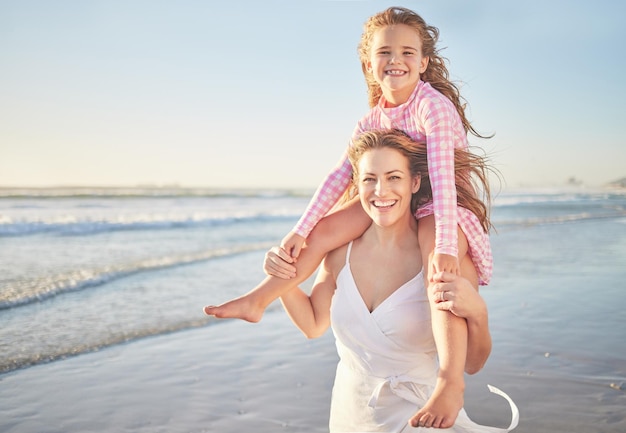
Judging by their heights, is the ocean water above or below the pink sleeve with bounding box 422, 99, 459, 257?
below

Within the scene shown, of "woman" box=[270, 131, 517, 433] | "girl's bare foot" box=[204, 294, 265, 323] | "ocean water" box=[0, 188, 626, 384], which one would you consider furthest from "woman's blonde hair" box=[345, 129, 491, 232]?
"ocean water" box=[0, 188, 626, 384]

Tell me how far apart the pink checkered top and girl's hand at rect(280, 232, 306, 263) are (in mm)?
35

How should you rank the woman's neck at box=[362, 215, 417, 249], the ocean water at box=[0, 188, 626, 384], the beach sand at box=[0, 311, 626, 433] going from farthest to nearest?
the ocean water at box=[0, 188, 626, 384], the beach sand at box=[0, 311, 626, 433], the woman's neck at box=[362, 215, 417, 249]

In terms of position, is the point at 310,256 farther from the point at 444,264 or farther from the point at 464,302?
the point at 464,302

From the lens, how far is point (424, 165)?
3377 mm

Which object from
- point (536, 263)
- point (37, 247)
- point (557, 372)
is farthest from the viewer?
point (37, 247)

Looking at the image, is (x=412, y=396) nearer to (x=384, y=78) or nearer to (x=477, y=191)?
(x=477, y=191)

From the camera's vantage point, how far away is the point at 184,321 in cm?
783

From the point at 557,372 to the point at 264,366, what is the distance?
264 cm

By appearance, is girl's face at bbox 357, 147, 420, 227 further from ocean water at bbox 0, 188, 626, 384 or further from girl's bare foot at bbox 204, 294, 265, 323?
ocean water at bbox 0, 188, 626, 384

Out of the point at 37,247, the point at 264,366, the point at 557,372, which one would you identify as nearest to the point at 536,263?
the point at 557,372

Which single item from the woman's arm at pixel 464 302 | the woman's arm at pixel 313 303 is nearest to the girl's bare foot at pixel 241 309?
the woman's arm at pixel 313 303

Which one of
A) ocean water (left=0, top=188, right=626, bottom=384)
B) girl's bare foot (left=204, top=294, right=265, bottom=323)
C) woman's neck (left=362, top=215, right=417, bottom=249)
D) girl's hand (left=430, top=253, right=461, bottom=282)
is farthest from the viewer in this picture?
ocean water (left=0, top=188, right=626, bottom=384)

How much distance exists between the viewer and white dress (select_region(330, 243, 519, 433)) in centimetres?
317
